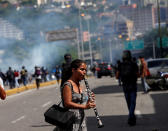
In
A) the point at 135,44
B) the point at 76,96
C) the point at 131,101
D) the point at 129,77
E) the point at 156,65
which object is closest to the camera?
the point at 76,96

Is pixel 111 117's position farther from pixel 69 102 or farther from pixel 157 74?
pixel 157 74

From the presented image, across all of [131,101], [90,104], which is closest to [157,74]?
[131,101]

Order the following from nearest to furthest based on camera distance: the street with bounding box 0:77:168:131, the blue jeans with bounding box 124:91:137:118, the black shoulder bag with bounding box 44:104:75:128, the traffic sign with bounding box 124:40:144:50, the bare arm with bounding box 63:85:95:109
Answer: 1. the black shoulder bag with bounding box 44:104:75:128
2. the bare arm with bounding box 63:85:95:109
3. the street with bounding box 0:77:168:131
4. the blue jeans with bounding box 124:91:137:118
5. the traffic sign with bounding box 124:40:144:50

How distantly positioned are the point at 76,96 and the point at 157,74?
18.4 metres

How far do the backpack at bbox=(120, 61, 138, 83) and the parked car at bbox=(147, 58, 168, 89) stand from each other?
9917 mm

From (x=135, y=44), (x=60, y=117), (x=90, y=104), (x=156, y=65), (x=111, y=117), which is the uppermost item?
(x=135, y=44)

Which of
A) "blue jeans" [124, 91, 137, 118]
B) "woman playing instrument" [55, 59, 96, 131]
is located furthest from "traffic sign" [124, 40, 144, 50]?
"woman playing instrument" [55, 59, 96, 131]

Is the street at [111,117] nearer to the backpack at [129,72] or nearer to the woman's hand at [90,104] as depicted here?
the backpack at [129,72]

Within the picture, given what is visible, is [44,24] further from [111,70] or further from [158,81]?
[158,81]

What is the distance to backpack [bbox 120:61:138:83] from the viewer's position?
13.6 meters

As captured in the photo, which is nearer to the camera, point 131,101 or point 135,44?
point 131,101

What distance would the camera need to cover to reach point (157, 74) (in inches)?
999

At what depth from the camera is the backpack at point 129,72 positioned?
44.8ft

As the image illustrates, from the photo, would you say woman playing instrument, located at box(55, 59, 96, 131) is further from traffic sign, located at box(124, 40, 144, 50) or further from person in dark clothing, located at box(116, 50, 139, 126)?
traffic sign, located at box(124, 40, 144, 50)
